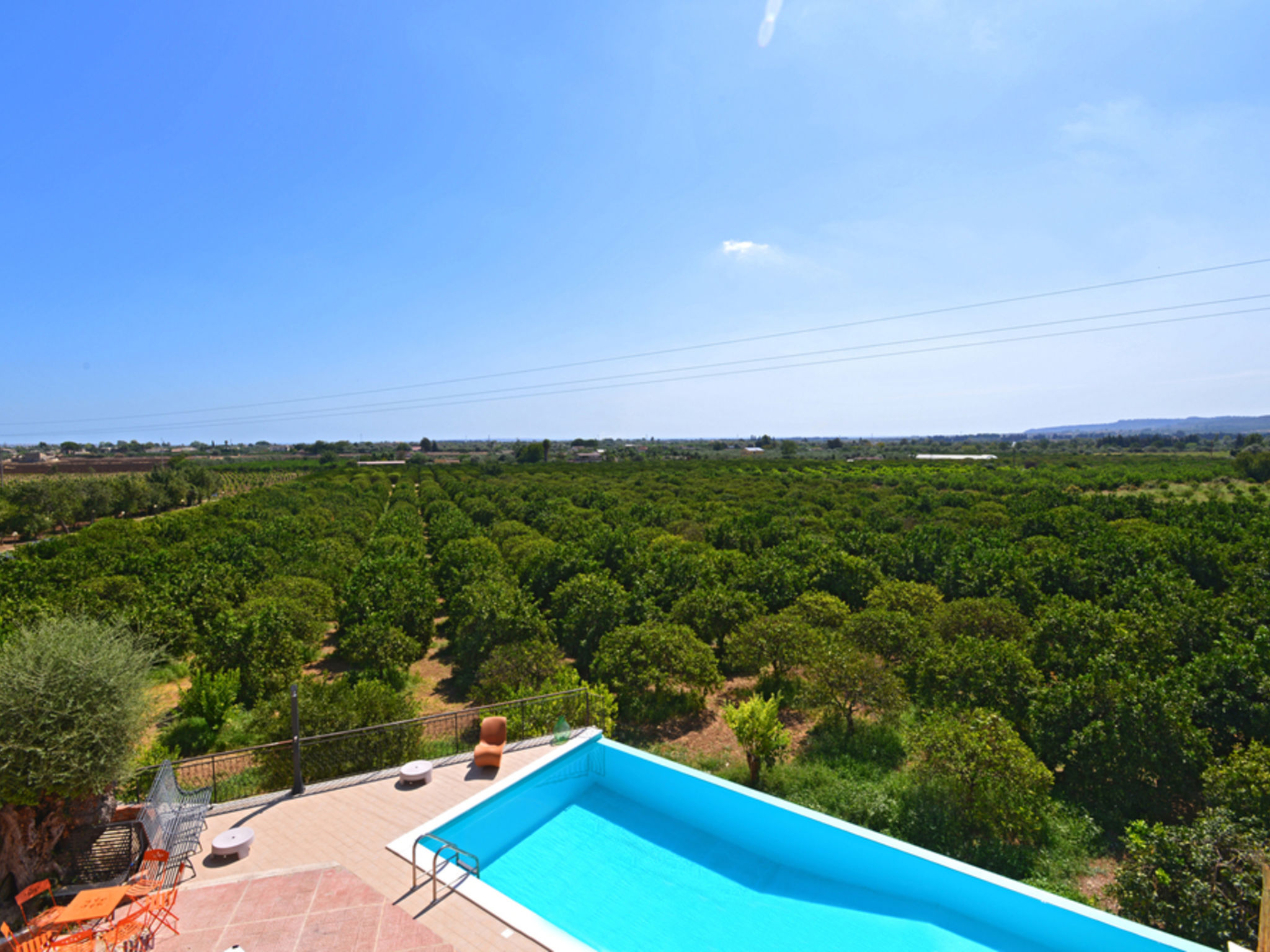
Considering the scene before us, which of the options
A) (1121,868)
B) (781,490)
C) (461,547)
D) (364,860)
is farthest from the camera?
(781,490)

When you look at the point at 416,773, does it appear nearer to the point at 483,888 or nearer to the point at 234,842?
the point at 234,842

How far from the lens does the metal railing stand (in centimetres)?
1102

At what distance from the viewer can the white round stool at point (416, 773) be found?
35.1 ft

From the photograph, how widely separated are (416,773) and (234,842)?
9.56 ft

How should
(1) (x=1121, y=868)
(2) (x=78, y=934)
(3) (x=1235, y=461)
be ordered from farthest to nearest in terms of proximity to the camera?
(3) (x=1235, y=461)
(1) (x=1121, y=868)
(2) (x=78, y=934)

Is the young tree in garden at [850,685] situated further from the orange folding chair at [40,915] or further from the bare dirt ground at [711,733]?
the orange folding chair at [40,915]

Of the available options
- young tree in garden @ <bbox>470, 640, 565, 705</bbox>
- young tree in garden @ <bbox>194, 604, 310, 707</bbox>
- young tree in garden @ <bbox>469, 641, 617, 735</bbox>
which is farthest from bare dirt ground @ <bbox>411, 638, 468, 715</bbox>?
young tree in garden @ <bbox>194, 604, 310, 707</bbox>

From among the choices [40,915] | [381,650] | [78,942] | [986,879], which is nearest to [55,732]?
[40,915]

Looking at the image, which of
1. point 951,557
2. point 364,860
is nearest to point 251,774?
point 364,860

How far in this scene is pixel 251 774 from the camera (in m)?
13.0

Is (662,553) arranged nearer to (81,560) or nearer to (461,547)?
(461,547)

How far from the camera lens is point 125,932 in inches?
259

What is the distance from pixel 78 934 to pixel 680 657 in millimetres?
12056

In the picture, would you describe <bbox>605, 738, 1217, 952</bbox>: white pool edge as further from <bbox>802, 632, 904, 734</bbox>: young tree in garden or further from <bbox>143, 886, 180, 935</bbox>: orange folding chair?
<bbox>143, 886, 180, 935</bbox>: orange folding chair
